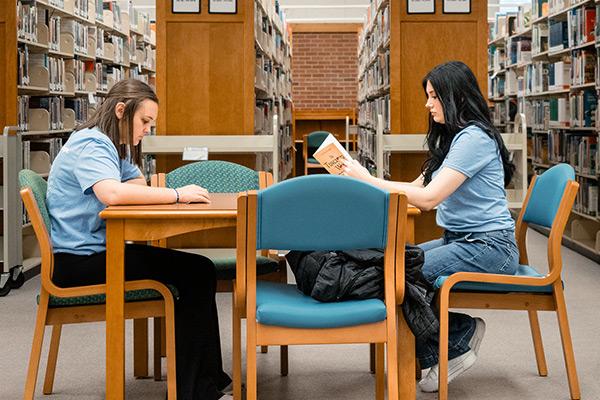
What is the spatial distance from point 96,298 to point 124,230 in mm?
326

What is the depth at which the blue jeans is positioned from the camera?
3008 mm

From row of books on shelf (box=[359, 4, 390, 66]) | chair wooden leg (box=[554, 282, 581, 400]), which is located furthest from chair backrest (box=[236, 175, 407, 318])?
row of books on shelf (box=[359, 4, 390, 66])

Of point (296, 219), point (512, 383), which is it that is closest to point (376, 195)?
point (296, 219)

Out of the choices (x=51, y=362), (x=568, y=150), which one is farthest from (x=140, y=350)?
(x=568, y=150)

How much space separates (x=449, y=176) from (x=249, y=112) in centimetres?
281

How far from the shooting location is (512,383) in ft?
11.2

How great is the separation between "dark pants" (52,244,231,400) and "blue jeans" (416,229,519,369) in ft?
2.34

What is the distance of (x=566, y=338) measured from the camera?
→ 305 centimetres

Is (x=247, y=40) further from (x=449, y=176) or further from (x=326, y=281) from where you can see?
(x=326, y=281)

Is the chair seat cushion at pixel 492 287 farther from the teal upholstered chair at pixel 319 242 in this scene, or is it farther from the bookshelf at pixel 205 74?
the bookshelf at pixel 205 74

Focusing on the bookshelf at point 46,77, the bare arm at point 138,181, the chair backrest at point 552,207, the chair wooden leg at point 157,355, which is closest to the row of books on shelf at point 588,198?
the chair backrest at point 552,207

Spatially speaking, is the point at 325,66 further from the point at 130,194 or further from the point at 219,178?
the point at 130,194

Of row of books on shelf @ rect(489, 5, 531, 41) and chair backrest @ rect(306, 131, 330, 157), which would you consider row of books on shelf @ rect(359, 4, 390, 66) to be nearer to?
row of books on shelf @ rect(489, 5, 531, 41)

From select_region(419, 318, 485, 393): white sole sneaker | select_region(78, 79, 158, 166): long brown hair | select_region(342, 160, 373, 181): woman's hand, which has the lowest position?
select_region(419, 318, 485, 393): white sole sneaker
